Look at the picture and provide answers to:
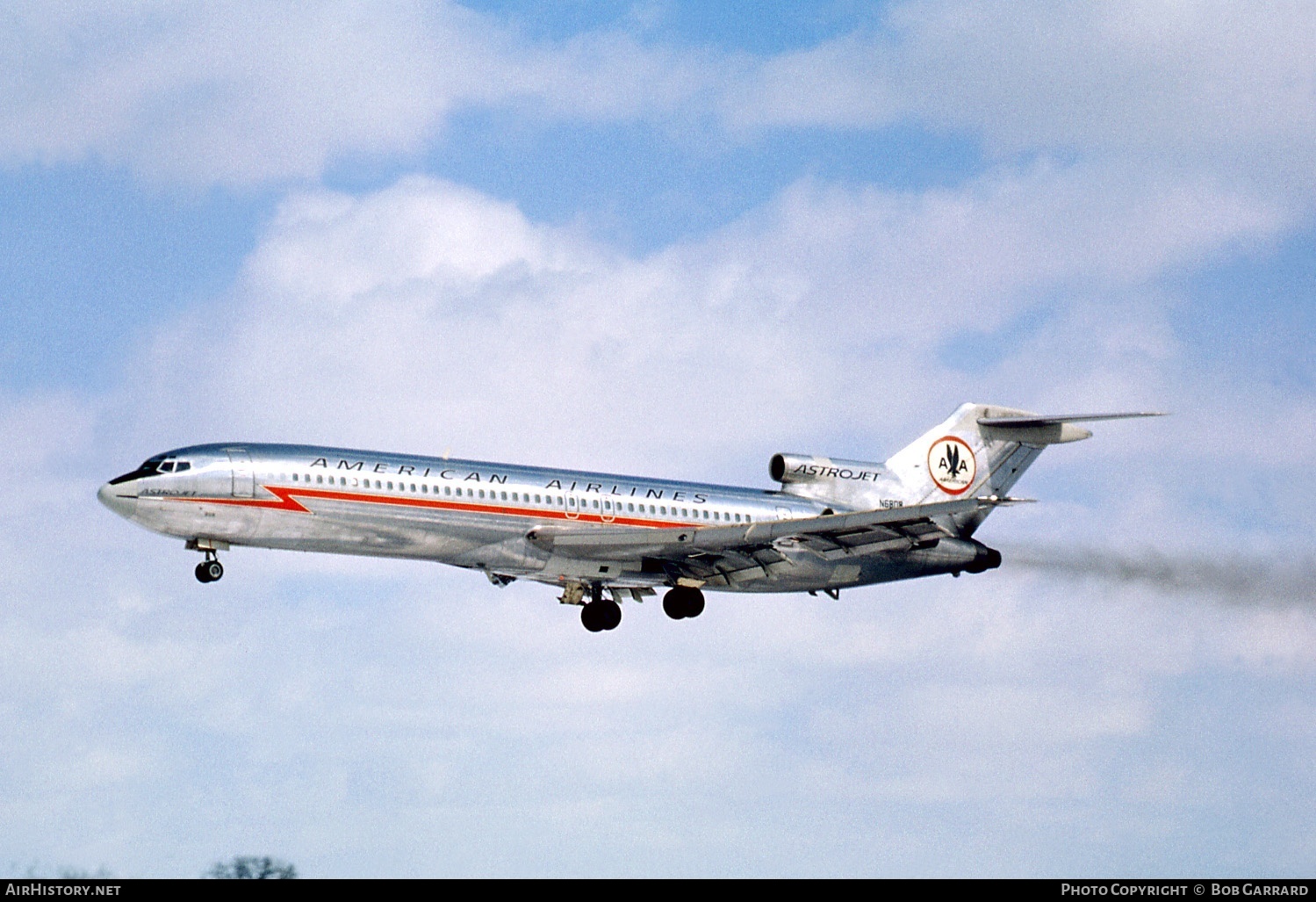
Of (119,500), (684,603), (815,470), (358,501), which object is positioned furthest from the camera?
(815,470)

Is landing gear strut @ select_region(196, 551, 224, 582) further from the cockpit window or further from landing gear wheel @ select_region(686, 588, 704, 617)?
landing gear wheel @ select_region(686, 588, 704, 617)

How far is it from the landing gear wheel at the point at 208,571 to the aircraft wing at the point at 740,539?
8.85m

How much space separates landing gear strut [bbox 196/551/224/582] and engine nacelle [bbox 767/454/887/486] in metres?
19.1

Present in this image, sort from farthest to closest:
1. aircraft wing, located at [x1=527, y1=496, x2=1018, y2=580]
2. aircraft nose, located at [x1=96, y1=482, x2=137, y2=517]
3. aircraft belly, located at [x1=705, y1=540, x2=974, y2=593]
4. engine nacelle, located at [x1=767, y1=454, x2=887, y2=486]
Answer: engine nacelle, located at [x1=767, y1=454, x2=887, y2=486], aircraft belly, located at [x1=705, y1=540, x2=974, y2=593], aircraft wing, located at [x1=527, y1=496, x2=1018, y2=580], aircraft nose, located at [x1=96, y1=482, x2=137, y2=517]

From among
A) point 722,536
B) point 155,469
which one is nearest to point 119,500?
point 155,469

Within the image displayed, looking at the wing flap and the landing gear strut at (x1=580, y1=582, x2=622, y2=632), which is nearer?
the wing flap

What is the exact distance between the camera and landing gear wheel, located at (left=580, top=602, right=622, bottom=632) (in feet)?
199

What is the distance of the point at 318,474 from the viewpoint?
5303 cm

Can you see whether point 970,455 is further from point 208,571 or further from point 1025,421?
point 208,571

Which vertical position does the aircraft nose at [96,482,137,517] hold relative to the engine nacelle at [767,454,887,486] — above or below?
below

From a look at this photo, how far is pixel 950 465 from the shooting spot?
216 ft

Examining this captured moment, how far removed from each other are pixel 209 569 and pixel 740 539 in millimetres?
15270

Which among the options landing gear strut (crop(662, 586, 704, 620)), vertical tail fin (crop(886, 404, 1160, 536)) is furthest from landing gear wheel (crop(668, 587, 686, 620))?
vertical tail fin (crop(886, 404, 1160, 536))

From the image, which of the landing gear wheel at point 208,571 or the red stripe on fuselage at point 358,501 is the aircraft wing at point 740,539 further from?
the landing gear wheel at point 208,571
